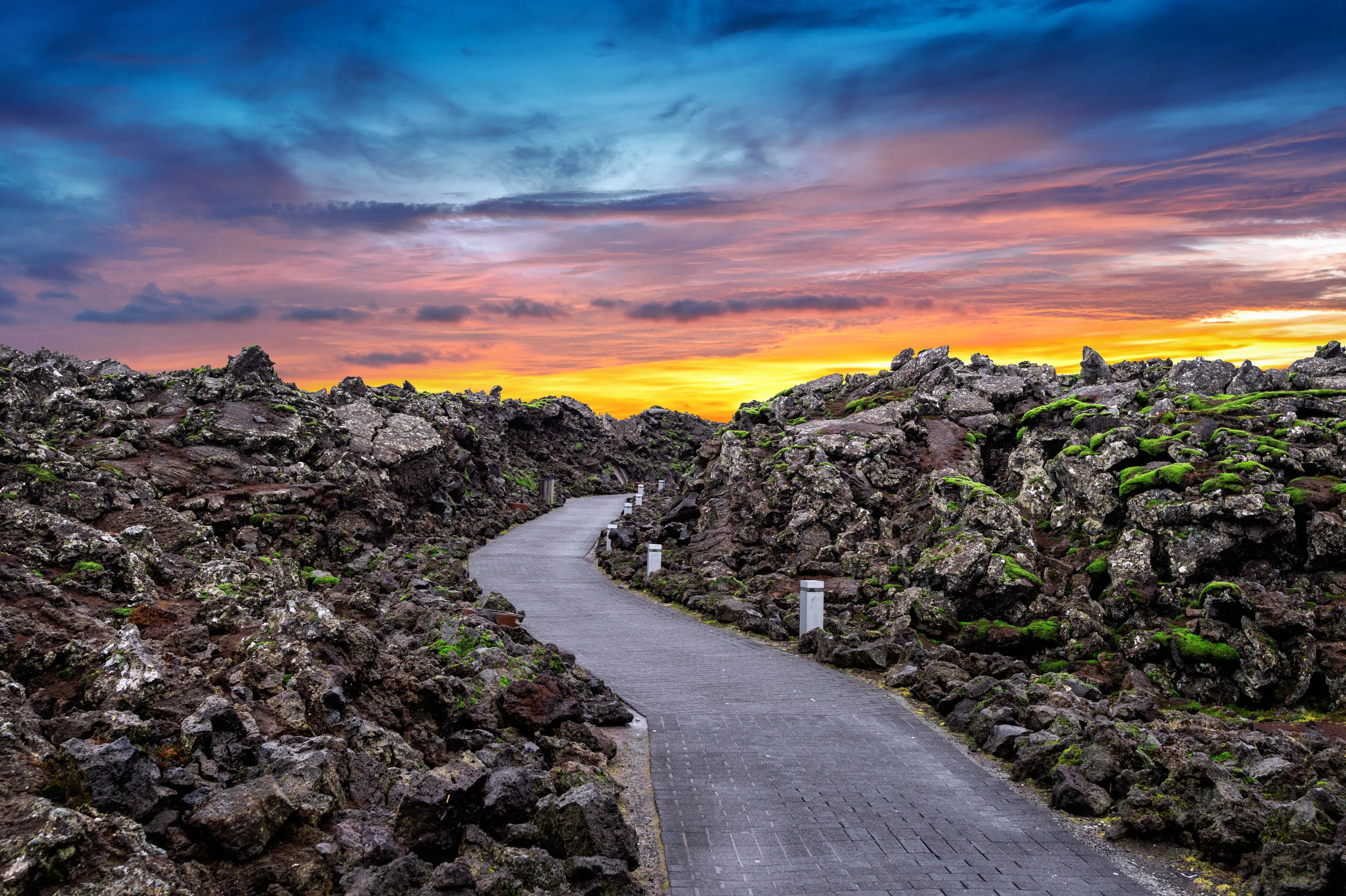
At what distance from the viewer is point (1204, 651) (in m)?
13.8

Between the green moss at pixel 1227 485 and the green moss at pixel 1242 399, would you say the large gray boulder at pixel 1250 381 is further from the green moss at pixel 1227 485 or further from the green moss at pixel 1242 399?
the green moss at pixel 1227 485

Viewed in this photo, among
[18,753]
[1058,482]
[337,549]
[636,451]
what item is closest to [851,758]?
[18,753]

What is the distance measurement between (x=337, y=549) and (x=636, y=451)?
44.2 metres

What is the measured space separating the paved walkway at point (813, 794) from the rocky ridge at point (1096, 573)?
77cm

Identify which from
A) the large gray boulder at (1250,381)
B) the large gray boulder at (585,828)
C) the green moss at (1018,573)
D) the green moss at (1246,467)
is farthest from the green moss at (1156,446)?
the large gray boulder at (585,828)

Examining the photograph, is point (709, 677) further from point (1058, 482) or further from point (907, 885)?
point (1058, 482)

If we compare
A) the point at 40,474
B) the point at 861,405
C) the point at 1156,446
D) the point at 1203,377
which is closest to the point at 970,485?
the point at 1156,446

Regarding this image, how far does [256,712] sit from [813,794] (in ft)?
18.2

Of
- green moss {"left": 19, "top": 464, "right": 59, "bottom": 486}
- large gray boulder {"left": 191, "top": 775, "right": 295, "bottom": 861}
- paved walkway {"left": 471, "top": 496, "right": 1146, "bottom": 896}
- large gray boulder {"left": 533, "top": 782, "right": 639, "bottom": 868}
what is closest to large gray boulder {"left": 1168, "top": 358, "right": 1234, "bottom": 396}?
paved walkway {"left": 471, "top": 496, "right": 1146, "bottom": 896}

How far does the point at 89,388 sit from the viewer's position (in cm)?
2255

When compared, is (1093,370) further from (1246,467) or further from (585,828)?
(585,828)

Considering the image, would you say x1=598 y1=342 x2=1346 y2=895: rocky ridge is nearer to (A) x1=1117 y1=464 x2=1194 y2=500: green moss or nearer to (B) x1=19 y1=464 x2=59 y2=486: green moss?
(A) x1=1117 y1=464 x2=1194 y2=500: green moss

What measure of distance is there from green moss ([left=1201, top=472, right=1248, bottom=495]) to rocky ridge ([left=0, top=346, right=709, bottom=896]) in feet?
42.8

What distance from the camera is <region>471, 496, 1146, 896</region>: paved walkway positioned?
6.66 m
